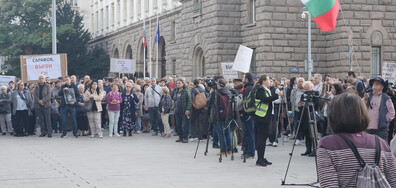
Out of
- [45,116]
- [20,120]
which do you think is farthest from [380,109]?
[20,120]

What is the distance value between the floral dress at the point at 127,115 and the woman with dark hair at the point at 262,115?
30.5ft

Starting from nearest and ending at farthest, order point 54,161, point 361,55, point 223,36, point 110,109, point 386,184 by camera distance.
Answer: point 386,184
point 54,161
point 110,109
point 361,55
point 223,36

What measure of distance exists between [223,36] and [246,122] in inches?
846

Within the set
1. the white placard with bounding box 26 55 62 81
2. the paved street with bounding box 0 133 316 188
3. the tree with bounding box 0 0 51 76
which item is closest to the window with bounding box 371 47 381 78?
the white placard with bounding box 26 55 62 81

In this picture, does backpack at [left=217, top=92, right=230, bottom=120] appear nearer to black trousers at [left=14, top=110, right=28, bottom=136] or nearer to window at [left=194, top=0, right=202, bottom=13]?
black trousers at [left=14, top=110, right=28, bottom=136]

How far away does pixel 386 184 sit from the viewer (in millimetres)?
3980

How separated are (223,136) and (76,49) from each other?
4863cm

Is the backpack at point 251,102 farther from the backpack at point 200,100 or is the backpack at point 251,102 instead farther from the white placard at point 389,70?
the white placard at point 389,70

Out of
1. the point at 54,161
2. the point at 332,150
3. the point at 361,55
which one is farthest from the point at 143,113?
the point at 332,150

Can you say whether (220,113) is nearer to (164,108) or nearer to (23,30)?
(164,108)

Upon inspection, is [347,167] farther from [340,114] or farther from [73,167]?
[73,167]

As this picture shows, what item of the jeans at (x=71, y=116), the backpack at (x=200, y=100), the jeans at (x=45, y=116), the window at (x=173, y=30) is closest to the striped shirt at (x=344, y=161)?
the backpack at (x=200, y=100)

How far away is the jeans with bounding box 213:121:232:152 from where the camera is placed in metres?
14.3

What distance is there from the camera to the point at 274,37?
1255 inches
